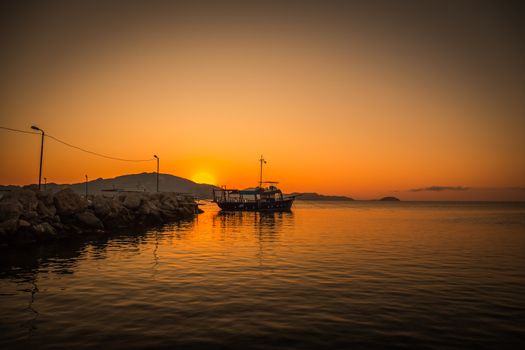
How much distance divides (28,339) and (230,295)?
258 inches

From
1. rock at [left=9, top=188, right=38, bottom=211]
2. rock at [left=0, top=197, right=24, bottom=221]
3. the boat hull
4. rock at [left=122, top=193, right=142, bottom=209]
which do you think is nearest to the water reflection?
rock at [left=122, top=193, right=142, bottom=209]

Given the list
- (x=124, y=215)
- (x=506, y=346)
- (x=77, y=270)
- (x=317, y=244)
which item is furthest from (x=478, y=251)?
(x=124, y=215)

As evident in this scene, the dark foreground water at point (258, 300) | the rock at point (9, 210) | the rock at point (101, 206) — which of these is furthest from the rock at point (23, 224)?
the rock at point (101, 206)

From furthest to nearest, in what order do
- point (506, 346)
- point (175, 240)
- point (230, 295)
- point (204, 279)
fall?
point (175, 240) < point (204, 279) < point (230, 295) < point (506, 346)

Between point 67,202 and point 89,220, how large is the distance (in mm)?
3086

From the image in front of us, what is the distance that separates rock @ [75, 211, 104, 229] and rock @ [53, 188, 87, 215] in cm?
68

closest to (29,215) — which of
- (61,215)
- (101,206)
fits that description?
(61,215)

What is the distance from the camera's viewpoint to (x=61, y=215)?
34469 millimetres

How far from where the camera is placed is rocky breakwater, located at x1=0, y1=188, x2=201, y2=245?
2778cm

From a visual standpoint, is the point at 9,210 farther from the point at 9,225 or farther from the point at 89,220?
the point at 89,220

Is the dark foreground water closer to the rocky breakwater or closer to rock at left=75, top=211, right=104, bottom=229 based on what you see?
the rocky breakwater

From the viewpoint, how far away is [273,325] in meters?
10.4

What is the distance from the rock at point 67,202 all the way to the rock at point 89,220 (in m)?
0.68

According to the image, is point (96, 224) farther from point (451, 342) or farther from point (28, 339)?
point (451, 342)
